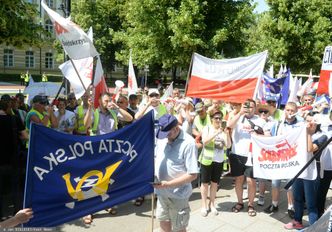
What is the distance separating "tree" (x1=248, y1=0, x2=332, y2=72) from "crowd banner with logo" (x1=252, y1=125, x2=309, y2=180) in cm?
1941

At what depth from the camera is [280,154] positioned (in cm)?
529

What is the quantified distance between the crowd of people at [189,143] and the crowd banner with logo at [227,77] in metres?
0.23

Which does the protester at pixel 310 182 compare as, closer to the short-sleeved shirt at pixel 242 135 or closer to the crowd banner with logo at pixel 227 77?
the short-sleeved shirt at pixel 242 135

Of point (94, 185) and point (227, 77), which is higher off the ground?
point (227, 77)

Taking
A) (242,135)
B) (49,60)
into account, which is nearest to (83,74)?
(242,135)

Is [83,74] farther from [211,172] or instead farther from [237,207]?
[237,207]

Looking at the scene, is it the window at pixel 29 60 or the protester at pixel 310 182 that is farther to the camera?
the window at pixel 29 60

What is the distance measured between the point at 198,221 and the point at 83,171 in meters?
2.67

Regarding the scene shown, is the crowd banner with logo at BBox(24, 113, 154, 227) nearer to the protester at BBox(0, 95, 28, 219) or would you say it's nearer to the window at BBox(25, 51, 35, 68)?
the protester at BBox(0, 95, 28, 219)

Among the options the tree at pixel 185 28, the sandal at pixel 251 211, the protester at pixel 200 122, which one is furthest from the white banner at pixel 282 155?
the tree at pixel 185 28

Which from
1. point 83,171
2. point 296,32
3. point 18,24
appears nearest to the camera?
point 83,171

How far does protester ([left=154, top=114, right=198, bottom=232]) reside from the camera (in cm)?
390

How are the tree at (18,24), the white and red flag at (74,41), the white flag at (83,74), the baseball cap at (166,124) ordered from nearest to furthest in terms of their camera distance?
1. the baseball cap at (166,124)
2. the white and red flag at (74,41)
3. the white flag at (83,74)
4. the tree at (18,24)

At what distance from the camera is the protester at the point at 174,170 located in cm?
390
